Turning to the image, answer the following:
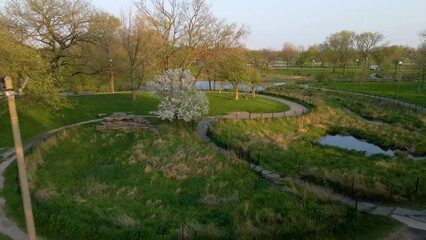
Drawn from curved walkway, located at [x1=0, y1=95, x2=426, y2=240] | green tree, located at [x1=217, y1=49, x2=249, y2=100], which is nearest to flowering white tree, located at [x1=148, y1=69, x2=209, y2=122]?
curved walkway, located at [x1=0, y1=95, x2=426, y2=240]

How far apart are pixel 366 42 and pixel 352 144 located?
83661 millimetres

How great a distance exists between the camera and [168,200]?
47.5ft

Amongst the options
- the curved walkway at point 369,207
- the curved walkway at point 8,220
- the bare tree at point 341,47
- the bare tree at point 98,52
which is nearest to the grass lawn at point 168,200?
the curved walkway at point 8,220

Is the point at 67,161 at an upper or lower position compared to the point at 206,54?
lower

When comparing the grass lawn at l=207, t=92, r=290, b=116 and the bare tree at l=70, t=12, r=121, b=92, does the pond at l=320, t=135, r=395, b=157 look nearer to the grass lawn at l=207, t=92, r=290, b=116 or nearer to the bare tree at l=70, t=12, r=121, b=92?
the grass lawn at l=207, t=92, r=290, b=116

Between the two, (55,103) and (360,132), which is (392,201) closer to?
(360,132)

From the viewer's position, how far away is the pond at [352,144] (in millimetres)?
24159

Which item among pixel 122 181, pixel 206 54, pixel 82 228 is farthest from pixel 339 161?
pixel 206 54

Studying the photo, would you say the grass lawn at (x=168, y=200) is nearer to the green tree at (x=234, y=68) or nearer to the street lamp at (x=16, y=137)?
the street lamp at (x=16, y=137)

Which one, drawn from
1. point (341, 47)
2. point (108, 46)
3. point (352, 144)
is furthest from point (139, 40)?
point (341, 47)

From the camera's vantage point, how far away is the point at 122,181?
1656 centimetres

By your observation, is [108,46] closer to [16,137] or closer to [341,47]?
[16,137]

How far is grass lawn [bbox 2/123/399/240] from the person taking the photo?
37.6 ft

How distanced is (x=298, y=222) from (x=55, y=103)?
19.6 metres
